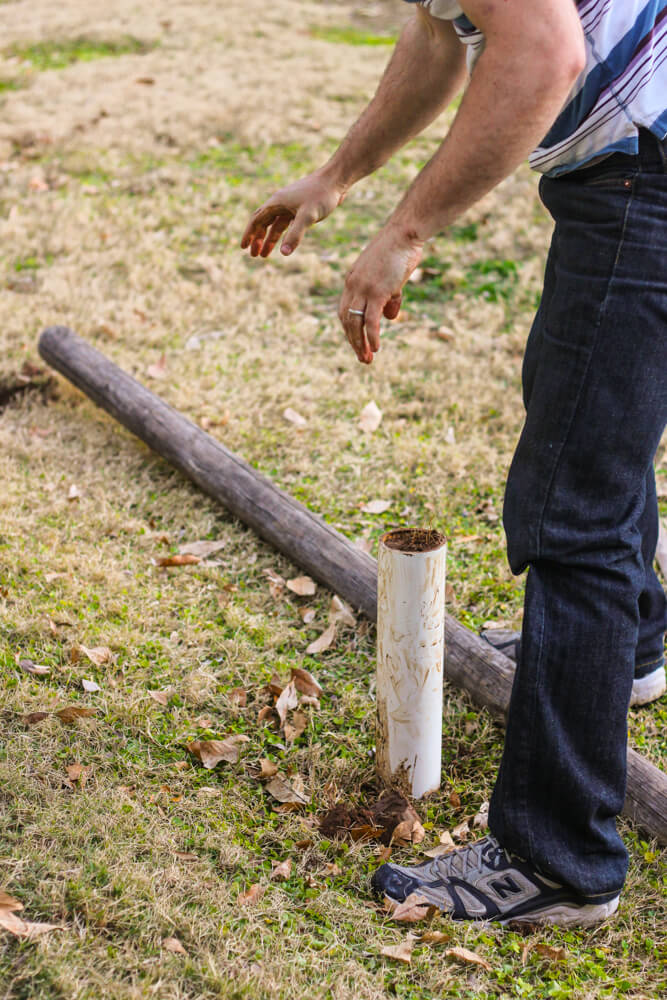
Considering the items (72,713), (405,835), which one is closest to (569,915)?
(405,835)

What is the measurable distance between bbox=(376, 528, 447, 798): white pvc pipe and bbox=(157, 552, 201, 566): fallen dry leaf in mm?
1133

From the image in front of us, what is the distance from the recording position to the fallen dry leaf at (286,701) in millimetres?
2535

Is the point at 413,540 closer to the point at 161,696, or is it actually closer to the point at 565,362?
the point at 565,362

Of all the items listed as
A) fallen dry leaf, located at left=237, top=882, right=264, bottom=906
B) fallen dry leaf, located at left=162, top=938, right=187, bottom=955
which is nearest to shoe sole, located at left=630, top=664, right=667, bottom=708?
fallen dry leaf, located at left=237, top=882, right=264, bottom=906

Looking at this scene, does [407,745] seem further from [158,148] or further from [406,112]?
[158,148]

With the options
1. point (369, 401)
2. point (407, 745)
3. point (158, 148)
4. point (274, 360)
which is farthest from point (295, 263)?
point (407, 745)

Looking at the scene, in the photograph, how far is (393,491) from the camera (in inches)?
140

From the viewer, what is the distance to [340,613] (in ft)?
9.55

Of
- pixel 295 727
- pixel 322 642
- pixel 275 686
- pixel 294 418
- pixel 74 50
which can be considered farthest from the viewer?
pixel 74 50

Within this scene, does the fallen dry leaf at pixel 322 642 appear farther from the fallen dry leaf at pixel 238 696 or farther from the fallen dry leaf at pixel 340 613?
the fallen dry leaf at pixel 238 696

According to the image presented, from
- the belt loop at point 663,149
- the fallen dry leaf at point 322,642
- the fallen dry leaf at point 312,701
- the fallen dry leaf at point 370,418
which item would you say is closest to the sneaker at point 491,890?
the fallen dry leaf at point 312,701

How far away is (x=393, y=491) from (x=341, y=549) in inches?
25.4

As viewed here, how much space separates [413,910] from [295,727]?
0.66m

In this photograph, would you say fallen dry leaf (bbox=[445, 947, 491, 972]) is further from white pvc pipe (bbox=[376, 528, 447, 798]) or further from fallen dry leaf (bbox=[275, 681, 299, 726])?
fallen dry leaf (bbox=[275, 681, 299, 726])
